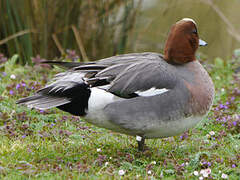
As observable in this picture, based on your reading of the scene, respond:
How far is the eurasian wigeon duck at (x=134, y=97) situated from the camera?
11.5ft

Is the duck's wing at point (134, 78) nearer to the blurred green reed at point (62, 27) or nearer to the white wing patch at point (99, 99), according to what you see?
the white wing patch at point (99, 99)

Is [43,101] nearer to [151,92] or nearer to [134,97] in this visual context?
[134,97]

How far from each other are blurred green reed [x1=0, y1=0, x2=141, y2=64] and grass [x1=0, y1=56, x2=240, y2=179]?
1.53 metres

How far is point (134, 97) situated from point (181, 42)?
0.71m

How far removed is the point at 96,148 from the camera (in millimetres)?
3850

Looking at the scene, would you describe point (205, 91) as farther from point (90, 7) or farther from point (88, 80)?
point (90, 7)

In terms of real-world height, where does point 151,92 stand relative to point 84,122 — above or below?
above

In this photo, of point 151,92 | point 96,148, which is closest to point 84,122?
point 96,148

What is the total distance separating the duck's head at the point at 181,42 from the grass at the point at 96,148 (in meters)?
0.77

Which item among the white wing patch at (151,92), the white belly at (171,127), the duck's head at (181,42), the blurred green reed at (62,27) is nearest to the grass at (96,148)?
the white belly at (171,127)

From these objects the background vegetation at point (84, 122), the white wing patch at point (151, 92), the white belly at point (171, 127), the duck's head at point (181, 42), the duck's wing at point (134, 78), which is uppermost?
the duck's head at point (181, 42)

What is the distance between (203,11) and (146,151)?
5.75m

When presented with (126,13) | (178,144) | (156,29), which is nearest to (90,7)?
(126,13)

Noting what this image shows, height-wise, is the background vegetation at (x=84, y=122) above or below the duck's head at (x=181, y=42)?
below
